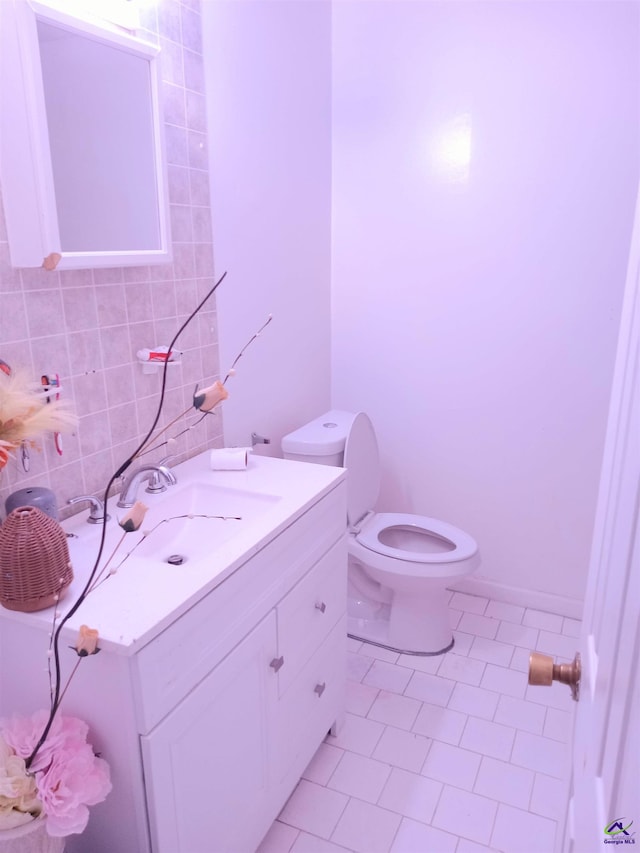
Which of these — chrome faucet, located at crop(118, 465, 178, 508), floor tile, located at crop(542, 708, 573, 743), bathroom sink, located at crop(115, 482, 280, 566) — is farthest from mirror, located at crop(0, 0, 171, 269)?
Result: floor tile, located at crop(542, 708, 573, 743)

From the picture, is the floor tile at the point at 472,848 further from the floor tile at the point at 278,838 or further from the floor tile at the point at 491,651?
the floor tile at the point at 491,651

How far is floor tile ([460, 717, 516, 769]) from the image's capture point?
1941mm

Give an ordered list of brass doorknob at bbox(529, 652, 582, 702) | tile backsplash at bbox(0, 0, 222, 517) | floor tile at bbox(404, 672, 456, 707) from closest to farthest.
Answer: brass doorknob at bbox(529, 652, 582, 702) < tile backsplash at bbox(0, 0, 222, 517) < floor tile at bbox(404, 672, 456, 707)

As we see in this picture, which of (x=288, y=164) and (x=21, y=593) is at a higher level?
(x=288, y=164)

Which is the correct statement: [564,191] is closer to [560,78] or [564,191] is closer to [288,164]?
[560,78]

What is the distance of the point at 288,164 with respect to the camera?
227cm

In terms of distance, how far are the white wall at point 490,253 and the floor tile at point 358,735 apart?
0.97 metres

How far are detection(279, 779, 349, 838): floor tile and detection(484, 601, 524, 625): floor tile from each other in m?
1.13

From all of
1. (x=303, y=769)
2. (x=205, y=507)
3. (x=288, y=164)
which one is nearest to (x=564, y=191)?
(x=288, y=164)

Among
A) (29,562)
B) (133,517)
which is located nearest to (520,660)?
(29,562)

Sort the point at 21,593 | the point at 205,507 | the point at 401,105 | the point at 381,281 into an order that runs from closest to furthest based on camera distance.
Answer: the point at 21,593
the point at 205,507
the point at 401,105
the point at 381,281

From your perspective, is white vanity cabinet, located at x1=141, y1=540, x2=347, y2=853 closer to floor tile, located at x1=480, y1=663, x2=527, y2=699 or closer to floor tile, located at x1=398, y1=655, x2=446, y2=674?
floor tile, located at x1=398, y1=655, x2=446, y2=674

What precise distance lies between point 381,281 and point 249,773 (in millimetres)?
1880

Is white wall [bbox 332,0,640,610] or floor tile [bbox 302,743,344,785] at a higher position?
white wall [bbox 332,0,640,610]
